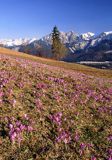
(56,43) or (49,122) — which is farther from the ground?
(56,43)

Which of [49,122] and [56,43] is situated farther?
[56,43]

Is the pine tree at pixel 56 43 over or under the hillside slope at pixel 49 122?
over

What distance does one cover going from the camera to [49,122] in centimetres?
1361

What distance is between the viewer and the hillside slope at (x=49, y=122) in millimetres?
11383

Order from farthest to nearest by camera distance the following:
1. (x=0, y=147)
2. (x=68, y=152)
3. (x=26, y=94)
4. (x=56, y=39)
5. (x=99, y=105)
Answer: (x=56, y=39) → (x=99, y=105) → (x=26, y=94) → (x=68, y=152) → (x=0, y=147)

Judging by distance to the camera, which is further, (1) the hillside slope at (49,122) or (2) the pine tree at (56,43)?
(2) the pine tree at (56,43)

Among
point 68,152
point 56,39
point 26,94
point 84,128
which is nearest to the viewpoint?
point 68,152

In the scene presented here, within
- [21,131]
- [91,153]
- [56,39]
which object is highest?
[56,39]

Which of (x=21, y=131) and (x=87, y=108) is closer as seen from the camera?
(x=21, y=131)

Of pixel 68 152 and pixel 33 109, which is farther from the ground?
pixel 33 109

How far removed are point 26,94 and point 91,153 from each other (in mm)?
5622

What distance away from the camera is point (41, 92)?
55.8 ft

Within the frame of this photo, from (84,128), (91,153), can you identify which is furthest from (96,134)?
(91,153)

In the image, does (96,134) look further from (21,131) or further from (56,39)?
(56,39)
